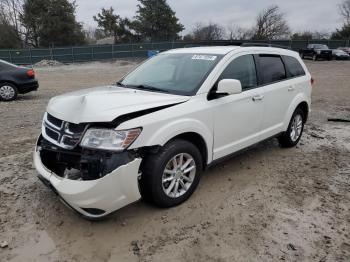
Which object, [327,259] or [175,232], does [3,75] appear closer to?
[175,232]

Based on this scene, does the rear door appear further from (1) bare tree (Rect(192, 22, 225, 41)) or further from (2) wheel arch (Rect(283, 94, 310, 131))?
(1) bare tree (Rect(192, 22, 225, 41))

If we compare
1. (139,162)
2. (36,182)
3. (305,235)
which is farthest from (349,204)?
(36,182)

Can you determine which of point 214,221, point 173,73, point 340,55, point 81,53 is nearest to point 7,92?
point 173,73

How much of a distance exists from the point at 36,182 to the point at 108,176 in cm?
182

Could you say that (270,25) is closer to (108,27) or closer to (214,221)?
(108,27)

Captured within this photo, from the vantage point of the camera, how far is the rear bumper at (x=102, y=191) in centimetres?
307

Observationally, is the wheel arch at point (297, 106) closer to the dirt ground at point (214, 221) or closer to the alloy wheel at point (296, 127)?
the alloy wheel at point (296, 127)

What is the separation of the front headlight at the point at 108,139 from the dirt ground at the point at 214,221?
86 cm

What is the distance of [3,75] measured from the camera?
10703 mm

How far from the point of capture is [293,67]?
5.67m

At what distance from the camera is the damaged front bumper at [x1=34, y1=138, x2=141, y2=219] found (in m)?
3.07

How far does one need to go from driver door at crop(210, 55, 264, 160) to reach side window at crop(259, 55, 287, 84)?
221 mm

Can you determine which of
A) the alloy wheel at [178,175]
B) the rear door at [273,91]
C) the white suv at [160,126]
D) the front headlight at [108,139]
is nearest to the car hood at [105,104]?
the white suv at [160,126]

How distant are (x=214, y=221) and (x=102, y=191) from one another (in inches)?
48.1
